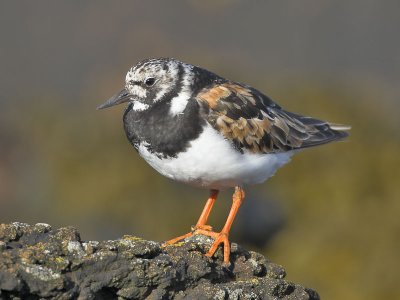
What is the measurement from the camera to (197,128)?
5383 millimetres

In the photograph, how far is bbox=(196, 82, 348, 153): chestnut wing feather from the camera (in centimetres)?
558

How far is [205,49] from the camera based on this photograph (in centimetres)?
2000

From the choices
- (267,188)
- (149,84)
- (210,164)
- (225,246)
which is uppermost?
(149,84)

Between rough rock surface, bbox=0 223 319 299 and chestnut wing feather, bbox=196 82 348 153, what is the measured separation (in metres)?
1.12

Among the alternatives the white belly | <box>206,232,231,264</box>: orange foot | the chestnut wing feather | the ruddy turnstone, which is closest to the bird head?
the ruddy turnstone

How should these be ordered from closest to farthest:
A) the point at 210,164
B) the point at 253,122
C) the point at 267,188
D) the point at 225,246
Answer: the point at 225,246, the point at 210,164, the point at 253,122, the point at 267,188

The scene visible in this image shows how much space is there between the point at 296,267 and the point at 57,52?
14.4 meters

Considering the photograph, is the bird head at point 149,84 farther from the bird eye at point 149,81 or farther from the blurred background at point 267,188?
the blurred background at point 267,188

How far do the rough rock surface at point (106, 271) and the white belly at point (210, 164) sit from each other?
2.43 feet

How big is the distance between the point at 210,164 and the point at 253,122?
0.68m

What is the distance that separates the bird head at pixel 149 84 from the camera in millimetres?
5539

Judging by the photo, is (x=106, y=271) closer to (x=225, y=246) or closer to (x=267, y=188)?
(x=225, y=246)

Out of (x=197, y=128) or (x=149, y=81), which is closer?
(x=197, y=128)

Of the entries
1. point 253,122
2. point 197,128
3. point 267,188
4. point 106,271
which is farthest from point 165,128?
point 267,188
